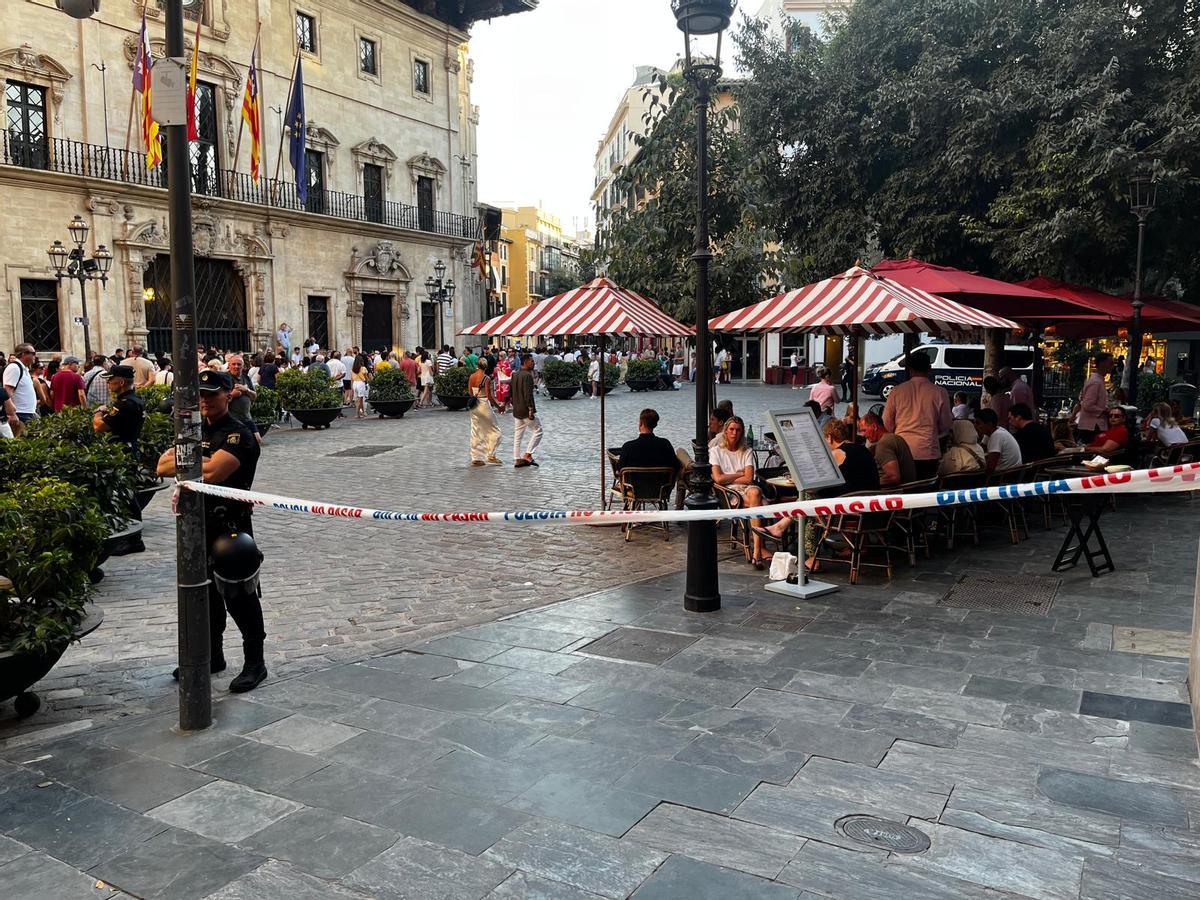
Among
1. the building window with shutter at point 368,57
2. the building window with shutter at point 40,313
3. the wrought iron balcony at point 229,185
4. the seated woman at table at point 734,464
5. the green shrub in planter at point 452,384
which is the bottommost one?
the seated woman at table at point 734,464

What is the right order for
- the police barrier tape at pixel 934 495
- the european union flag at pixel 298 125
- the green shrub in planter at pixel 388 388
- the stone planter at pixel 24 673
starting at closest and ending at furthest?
the police barrier tape at pixel 934 495
the stone planter at pixel 24 673
the green shrub in planter at pixel 388 388
the european union flag at pixel 298 125

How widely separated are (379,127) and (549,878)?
34.4 m

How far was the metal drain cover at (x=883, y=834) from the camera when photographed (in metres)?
3.28

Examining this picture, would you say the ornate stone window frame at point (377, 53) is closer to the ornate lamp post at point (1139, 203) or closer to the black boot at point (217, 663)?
the ornate lamp post at point (1139, 203)

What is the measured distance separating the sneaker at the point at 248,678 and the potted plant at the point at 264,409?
1291 cm

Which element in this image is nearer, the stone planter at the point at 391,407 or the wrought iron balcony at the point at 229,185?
the stone planter at the point at 391,407

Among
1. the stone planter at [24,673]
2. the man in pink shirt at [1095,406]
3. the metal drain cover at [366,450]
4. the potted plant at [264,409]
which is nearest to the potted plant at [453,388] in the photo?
the potted plant at [264,409]

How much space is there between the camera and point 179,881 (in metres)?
3.14

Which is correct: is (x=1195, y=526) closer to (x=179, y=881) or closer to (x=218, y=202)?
(x=179, y=881)

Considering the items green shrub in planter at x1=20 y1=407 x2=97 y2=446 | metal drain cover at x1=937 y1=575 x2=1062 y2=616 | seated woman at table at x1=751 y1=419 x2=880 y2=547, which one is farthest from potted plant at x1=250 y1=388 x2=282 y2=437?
metal drain cover at x1=937 y1=575 x2=1062 y2=616

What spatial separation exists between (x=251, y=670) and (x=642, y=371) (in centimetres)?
2862

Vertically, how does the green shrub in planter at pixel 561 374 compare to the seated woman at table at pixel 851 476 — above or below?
above

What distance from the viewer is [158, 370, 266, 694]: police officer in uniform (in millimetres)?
4922

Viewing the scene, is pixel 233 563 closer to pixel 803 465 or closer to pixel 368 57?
pixel 803 465
